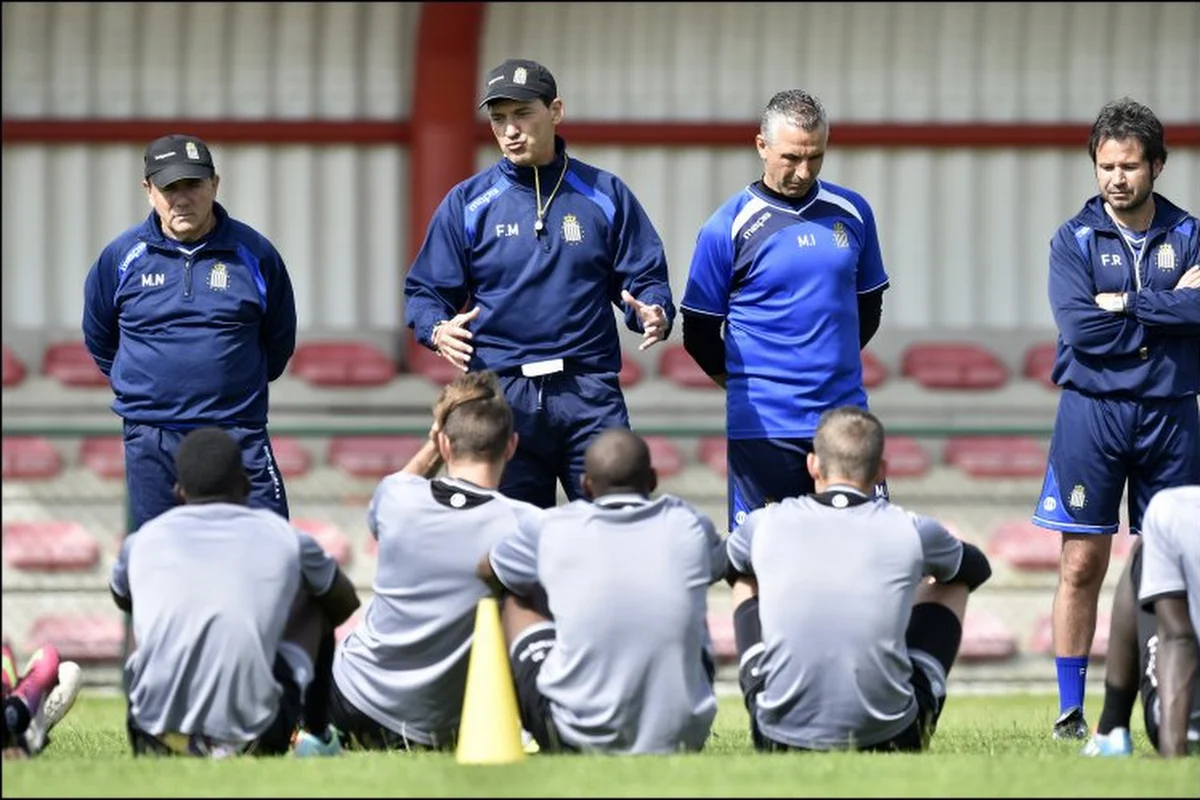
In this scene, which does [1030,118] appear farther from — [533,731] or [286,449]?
[533,731]

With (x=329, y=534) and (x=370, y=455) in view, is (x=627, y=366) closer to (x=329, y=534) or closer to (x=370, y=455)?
(x=370, y=455)

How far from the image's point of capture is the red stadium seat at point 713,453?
46.0 ft

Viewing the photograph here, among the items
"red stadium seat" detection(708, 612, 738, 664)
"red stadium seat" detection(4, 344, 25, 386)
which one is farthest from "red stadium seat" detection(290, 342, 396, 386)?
"red stadium seat" detection(708, 612, 738, 664)

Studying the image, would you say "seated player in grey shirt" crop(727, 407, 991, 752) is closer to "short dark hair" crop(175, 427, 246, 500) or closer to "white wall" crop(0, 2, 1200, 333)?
"short dark hair" crop(175, 427, 246, 500)

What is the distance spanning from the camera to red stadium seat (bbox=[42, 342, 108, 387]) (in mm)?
17234

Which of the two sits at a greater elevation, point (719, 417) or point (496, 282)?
point (496, 282)

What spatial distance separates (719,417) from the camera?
56.9 ft

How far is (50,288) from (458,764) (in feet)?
41.5

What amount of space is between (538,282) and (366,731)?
174cm

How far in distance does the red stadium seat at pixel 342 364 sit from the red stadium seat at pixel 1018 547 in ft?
20.5

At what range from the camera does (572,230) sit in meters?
7.75

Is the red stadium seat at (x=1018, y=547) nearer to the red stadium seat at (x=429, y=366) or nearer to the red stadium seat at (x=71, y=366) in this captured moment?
the red stadium seat at (x=429, y=366)

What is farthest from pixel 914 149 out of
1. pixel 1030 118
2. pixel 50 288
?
pixel 50 288

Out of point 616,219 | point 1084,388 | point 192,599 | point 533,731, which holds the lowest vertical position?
point 533,731
